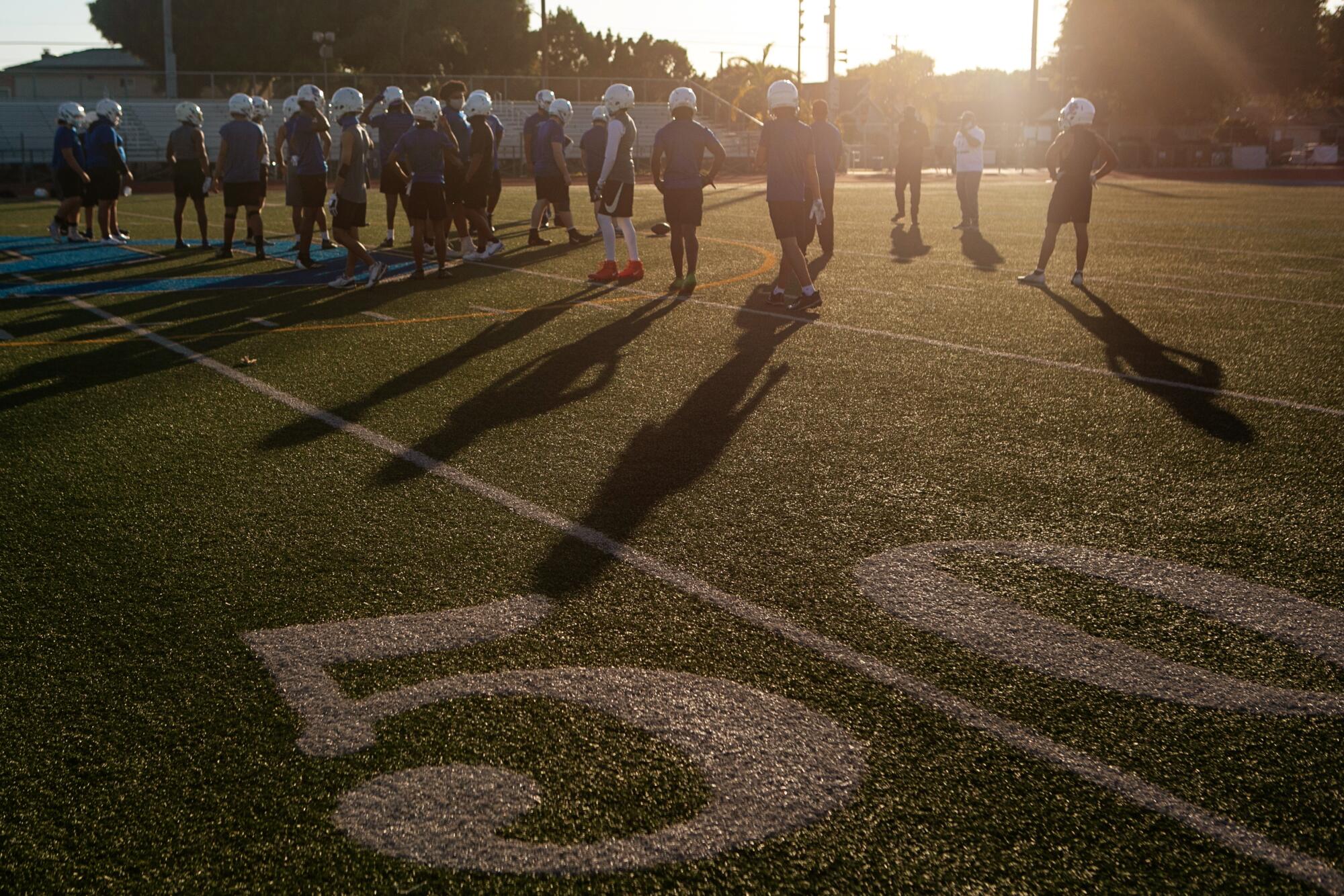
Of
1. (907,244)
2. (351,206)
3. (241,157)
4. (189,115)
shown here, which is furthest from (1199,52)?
(351,206)

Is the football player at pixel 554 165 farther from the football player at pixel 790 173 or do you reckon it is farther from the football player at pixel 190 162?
the football player at pixel 790 173

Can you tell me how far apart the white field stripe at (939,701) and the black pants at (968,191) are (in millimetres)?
15332

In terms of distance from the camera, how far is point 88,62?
73.1m

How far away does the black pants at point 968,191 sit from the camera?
64.2 ft

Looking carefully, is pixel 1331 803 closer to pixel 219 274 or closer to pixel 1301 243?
pixel 219 274

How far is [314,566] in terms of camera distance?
4.65 m

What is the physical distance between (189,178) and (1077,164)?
39.3 ft

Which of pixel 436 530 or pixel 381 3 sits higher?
pixel 381 3

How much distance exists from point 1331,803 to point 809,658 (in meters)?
1.48

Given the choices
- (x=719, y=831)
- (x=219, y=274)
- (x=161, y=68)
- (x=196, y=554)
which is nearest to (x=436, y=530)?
(x=196, y=554)

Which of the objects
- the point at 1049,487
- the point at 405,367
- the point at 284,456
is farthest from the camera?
the point at 405,367

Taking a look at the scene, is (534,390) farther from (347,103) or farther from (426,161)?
(347,103)

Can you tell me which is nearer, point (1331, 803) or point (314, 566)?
point (1331, 803)

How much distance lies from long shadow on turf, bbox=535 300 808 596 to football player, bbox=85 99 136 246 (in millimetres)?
12506
